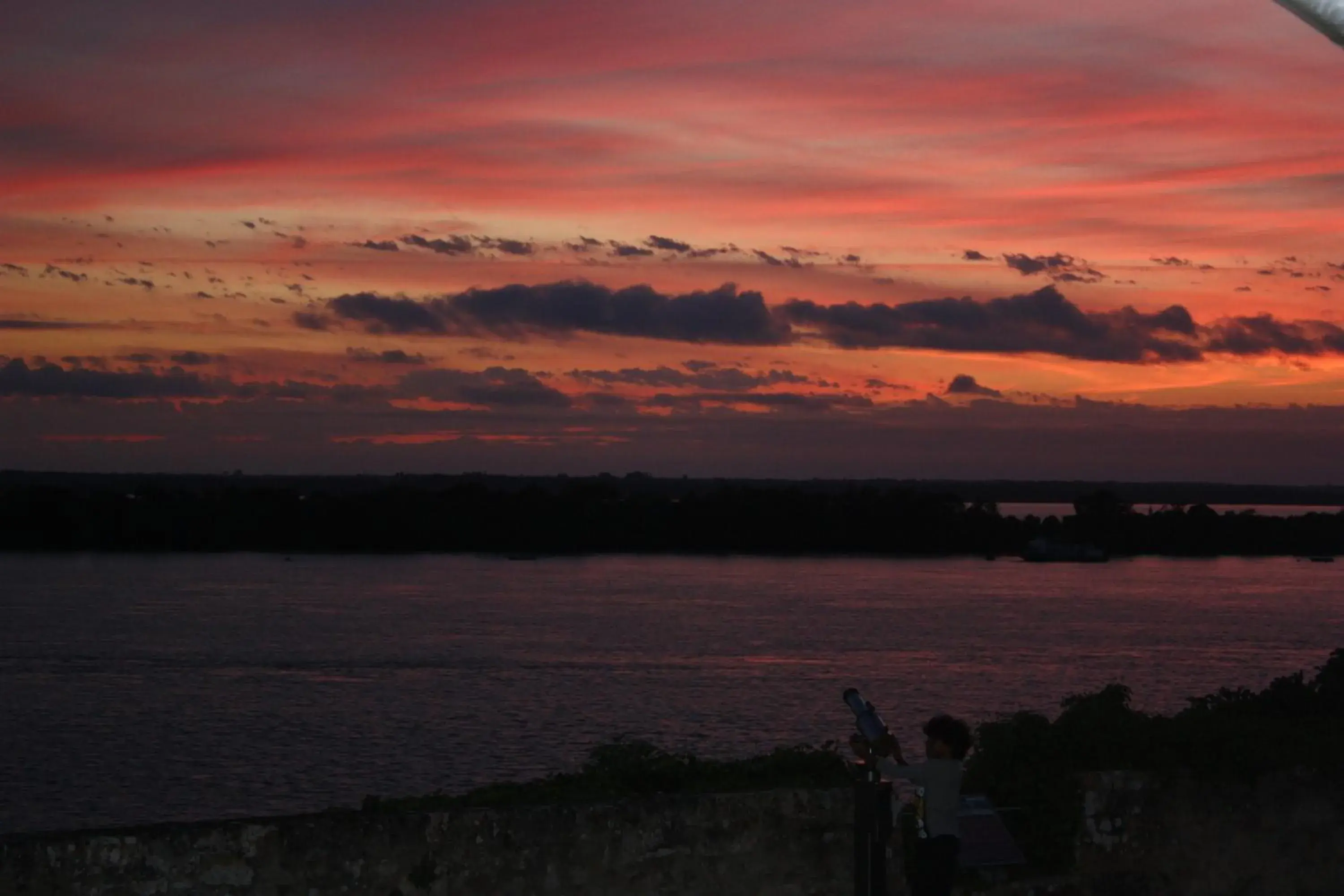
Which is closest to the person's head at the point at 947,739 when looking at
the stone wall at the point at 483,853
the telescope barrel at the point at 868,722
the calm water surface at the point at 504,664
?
the telescope barrel at the point at 868,722

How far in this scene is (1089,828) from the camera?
29.5ft

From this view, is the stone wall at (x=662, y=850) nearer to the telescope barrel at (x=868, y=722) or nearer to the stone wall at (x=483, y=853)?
the stone wall at (x=483, y=853)

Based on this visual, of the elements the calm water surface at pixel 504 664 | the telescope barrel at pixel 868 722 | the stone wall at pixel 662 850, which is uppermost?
the telescope barrel at pixel 868 722

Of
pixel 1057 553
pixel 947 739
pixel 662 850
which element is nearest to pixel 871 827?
pixel 947 739

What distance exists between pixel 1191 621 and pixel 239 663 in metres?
58.2

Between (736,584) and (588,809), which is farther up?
(588,809)

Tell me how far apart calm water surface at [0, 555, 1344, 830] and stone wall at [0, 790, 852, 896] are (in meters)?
31.7

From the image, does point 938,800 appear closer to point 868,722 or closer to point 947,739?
point 947,739

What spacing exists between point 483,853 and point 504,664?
66441 mm

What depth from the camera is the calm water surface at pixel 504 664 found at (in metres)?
47.5

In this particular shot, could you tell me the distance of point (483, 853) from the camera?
788 centimetres

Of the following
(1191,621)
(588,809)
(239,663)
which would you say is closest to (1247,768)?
(588,809)

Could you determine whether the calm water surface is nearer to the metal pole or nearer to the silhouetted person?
the silhouetted person

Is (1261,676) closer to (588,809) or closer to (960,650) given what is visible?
(960,650)
